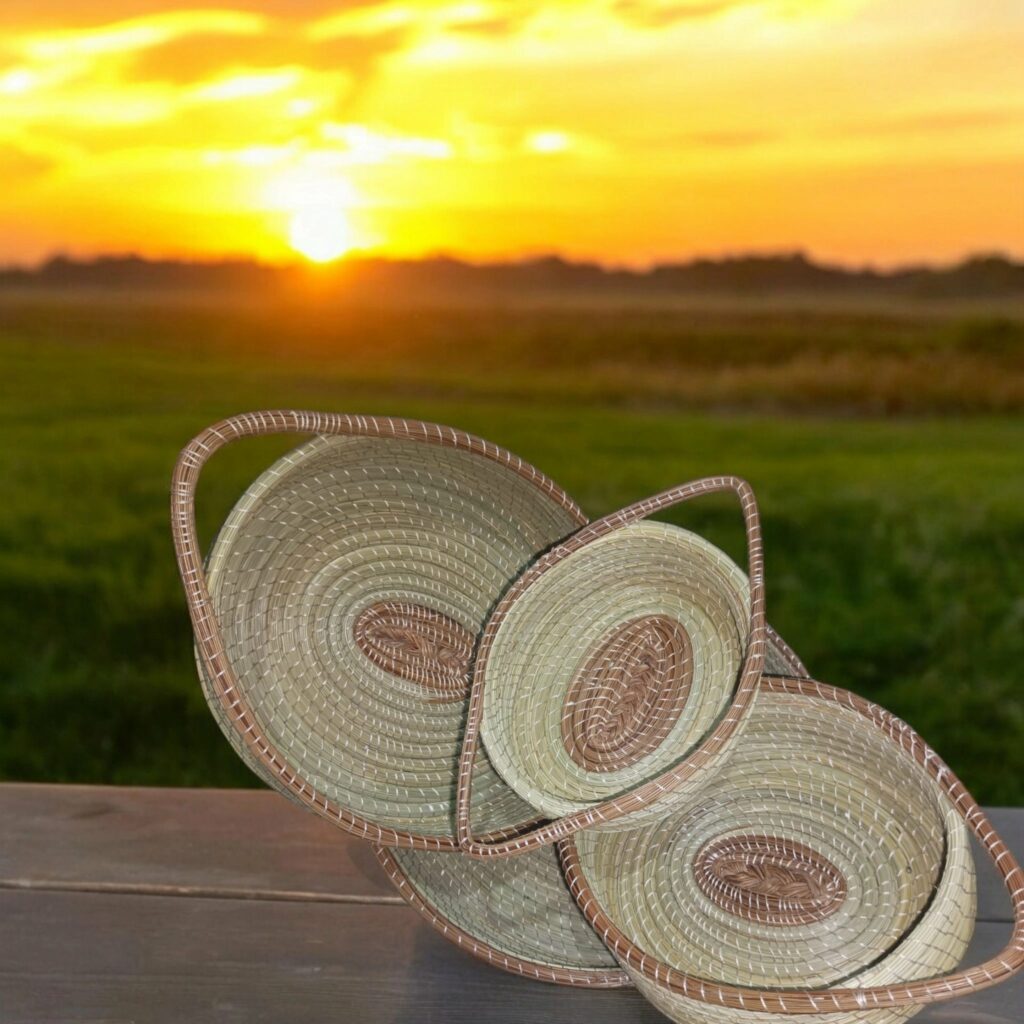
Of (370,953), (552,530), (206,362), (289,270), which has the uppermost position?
(289,270)

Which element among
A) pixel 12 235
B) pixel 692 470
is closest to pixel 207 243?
pixel 12 235

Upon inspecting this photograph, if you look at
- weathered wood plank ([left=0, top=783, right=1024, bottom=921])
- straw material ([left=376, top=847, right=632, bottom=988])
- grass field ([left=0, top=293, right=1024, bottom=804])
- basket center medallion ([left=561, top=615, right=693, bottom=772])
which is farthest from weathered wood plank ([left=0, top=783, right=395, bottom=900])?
grass field ([left=0, top=293, right=1024, bottom=804])

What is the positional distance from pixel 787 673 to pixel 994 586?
1271 mm

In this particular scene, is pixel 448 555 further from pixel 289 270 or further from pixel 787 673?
pixel 289 270

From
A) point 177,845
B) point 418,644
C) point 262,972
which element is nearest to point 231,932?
point 262,972

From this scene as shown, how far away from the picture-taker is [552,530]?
1106 mm

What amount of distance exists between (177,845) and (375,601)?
32 cm

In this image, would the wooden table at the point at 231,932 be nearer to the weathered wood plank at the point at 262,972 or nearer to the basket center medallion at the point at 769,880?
the weathered wood plank at the point at 262,972

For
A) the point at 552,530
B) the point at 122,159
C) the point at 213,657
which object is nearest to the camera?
the point at 213,657

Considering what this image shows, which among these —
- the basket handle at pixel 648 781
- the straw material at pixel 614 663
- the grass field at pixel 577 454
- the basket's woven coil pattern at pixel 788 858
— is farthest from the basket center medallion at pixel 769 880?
the grass field at pixel 577 454

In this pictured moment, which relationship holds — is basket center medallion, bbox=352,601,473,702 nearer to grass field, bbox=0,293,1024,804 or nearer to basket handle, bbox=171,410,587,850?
basket handle, bbox=171,410,587,850

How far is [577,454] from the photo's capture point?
2.23 meters

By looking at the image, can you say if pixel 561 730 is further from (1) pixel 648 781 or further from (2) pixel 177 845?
(2) pixel 177 845

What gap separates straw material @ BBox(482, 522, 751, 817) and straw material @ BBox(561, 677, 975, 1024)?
0.06 meters
